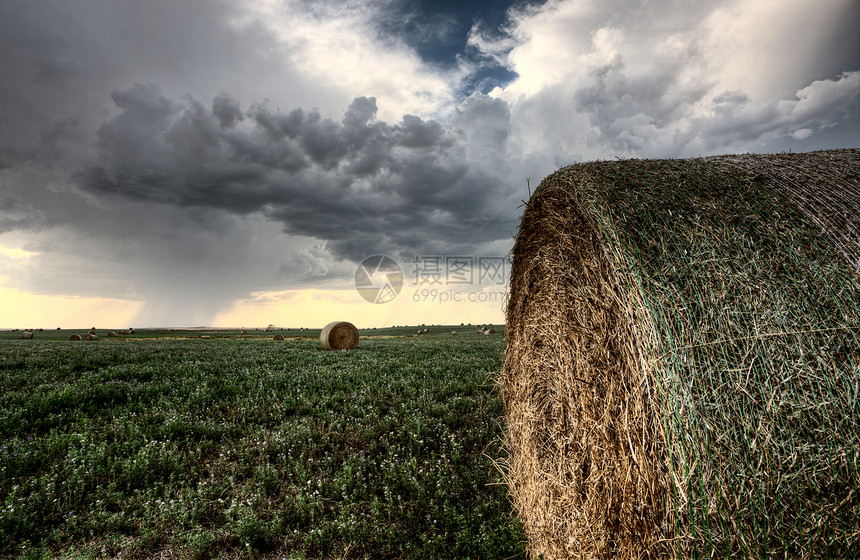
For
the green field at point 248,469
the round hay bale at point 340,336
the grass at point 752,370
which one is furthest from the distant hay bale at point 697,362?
the round hay bale at point 340,336

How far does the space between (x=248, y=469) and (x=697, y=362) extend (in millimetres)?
6763

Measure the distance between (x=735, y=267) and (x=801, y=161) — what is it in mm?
3330

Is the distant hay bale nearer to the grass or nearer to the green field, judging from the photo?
the grass

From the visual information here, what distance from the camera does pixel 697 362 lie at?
3.07m

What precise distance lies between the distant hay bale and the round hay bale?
16730 millimetres

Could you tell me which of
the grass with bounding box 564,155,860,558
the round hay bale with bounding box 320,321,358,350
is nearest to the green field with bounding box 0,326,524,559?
the grass with bounding box 564,155,860,558

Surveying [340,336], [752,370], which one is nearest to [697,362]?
[752,370]

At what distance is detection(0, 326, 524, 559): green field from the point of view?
5.23m

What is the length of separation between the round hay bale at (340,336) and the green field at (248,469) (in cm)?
1000

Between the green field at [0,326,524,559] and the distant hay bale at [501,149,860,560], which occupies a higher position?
the distant hay bale at [501,149,860,560]

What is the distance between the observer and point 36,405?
8.15 metres

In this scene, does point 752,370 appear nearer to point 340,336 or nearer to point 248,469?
point 248,469

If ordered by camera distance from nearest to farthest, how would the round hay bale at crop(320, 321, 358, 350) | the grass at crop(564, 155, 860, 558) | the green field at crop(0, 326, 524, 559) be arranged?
1. the grass at crop(564, 155, 860, 558)
2. the green field at crop(0, 326, 524, 559)
3. the round hay bale at crop(320, 321, 358, 350)

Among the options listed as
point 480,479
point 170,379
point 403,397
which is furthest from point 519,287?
point 170,379
